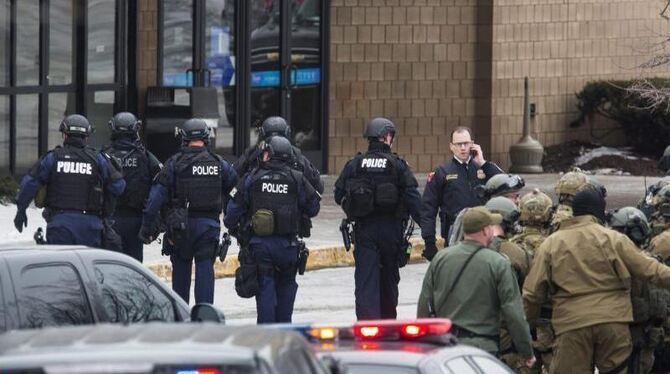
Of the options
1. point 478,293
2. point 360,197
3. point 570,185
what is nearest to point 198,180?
point 360,197

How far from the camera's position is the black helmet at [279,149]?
13047 mm

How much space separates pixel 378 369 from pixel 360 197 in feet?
→ 22.7

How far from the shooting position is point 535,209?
430 inches

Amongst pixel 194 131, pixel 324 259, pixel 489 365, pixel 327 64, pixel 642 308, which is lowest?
pixel 324 259

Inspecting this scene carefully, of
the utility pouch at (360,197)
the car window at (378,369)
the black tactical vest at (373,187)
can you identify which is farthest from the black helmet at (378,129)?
the car window at (378,369)

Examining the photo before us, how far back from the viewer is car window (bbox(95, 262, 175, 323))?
326 inches

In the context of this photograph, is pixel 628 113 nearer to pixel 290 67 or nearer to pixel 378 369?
pixel 290 67

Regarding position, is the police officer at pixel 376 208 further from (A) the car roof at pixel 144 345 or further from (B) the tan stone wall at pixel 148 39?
(B) the tan stone wall at pixel 148 39

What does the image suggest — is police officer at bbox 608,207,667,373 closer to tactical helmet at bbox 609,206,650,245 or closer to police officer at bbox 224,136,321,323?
tactical helmet at bbox 609,206,650,245

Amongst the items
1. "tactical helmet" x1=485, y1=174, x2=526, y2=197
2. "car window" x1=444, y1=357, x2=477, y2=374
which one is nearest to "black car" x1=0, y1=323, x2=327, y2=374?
"car window" x1=444, y1=357, x2=477, y2=374

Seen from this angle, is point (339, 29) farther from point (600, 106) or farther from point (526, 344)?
point (526, 344)

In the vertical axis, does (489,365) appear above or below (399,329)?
below

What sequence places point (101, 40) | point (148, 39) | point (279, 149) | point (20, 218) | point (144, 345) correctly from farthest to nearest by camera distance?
point (148, 39) < point (101, 40) < point (20, 218) < point (279, 149) < point (144, 345)

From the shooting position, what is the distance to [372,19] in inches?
1017
